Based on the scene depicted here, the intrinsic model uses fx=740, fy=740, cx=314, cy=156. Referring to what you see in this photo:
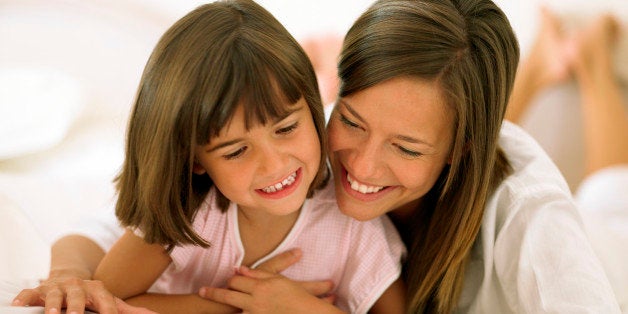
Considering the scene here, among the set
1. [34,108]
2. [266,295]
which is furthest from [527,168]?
[34,108]

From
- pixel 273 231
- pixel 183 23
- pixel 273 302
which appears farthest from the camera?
pixel 273 231

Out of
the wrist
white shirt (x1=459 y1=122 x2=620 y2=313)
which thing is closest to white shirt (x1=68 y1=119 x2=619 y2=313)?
white shirt (x1=459 y1=122 x2=620 y2=313)

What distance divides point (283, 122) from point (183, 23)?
21cm

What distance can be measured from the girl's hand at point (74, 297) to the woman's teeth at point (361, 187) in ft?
1.33

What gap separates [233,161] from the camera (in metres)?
1.14

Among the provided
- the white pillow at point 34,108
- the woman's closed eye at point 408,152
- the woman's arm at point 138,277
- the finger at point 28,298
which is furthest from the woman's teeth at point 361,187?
the white pillow at point 34,108

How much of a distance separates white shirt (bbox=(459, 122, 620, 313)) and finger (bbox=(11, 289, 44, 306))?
29.4 inches

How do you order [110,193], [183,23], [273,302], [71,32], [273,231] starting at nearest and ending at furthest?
[183,23] → [273,302] → [273,231] → [110,193] → [71,32]

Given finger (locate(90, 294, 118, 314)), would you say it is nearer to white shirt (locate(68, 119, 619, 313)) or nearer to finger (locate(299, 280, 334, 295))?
finger (locate(299, 280, 334, 295))

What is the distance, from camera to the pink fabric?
1.34 meters

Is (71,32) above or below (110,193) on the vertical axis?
above

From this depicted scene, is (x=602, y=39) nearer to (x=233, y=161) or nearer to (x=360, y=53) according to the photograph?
(x=360, y=53)

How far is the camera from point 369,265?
4.41 ft

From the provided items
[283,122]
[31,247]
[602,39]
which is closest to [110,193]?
[31,247]
